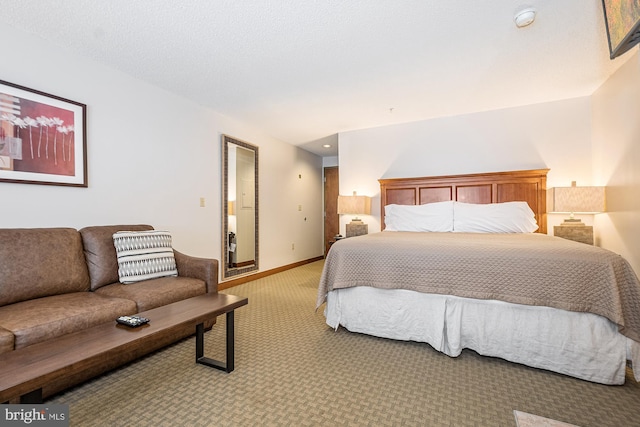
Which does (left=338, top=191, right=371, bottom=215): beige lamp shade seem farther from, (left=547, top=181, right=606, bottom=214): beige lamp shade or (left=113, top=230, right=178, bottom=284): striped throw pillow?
(left=113, top=230, right=178, bottom=284): striped throw pillow

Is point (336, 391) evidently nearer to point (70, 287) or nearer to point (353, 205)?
point (70, 287)

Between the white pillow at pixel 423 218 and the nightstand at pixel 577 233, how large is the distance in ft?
3.83

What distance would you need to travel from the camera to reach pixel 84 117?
262 cm

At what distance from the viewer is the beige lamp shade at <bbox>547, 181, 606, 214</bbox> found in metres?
3.17

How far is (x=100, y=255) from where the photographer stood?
7.99 ft

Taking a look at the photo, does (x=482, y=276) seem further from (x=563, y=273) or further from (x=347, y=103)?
(x=347, y=103)

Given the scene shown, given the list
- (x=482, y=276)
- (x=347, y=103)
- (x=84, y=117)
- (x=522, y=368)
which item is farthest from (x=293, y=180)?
(x=522, y=368)

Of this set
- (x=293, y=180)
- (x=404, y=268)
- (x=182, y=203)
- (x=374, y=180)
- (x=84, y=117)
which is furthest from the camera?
(x=293, y=180)

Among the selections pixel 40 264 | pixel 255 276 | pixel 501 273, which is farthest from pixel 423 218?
pixel 40 264

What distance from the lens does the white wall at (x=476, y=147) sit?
364 cm

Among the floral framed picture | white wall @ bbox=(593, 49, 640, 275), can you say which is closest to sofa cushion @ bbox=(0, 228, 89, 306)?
the floral framed picture

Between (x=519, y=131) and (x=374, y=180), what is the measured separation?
79.5 inches

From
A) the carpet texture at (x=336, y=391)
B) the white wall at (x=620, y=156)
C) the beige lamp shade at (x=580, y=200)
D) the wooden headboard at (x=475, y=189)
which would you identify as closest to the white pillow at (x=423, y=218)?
the wooden headboard at (x=475, y=189)

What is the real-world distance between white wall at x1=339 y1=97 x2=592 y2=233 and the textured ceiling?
0.93ft
